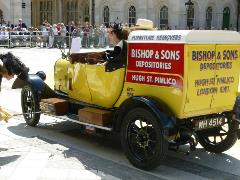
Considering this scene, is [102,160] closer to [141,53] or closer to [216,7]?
[141,53]

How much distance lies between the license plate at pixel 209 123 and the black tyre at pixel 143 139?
60 cm

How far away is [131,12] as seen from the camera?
137 ft

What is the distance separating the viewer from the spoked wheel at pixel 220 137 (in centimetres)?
664

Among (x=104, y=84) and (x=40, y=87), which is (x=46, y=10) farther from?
(x=104, y=84)

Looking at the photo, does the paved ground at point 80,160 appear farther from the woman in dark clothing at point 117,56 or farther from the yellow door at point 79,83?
the woman in dark clothing at point 117,56

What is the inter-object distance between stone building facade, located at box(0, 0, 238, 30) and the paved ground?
99.1 ft

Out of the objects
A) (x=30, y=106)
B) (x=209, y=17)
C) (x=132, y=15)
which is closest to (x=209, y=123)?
(x=30, y=106)

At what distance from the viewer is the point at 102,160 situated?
255 inches

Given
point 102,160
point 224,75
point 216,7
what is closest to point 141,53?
point 224,75

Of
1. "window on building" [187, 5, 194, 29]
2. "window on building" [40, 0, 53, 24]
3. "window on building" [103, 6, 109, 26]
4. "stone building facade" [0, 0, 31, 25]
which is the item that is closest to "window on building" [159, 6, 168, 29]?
"window on building" [187, 5, 194, 29]

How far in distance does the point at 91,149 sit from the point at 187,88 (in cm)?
194

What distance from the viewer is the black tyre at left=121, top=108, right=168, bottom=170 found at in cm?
576

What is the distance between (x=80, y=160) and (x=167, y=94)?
4.95ft

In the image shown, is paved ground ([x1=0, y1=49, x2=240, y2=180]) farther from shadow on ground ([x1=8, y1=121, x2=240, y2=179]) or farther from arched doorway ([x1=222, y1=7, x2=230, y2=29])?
arched doorway ([x1=222, y1=7, x2=230, y2=29])
